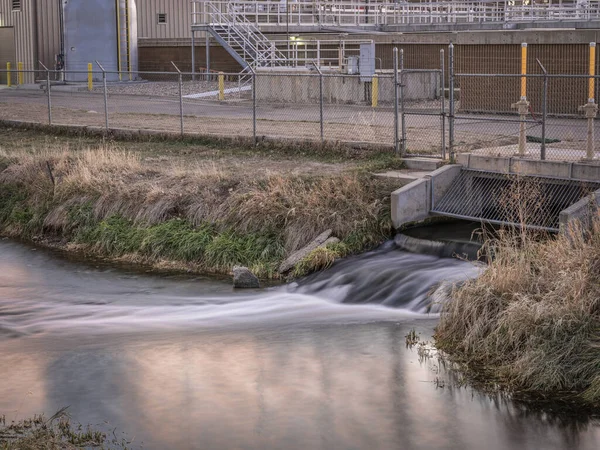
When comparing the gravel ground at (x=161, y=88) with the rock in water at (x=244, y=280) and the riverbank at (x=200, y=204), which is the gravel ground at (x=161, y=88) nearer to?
the riverbank at (x=200, y=204)

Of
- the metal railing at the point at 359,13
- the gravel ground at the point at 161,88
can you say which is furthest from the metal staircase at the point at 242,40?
the gravel ground at the point at 161,88

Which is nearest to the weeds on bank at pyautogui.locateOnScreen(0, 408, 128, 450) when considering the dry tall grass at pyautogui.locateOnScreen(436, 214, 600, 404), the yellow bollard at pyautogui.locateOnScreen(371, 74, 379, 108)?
the dry tall grass at pyautogui.locateOnScreen(436, 214, 600, 404)

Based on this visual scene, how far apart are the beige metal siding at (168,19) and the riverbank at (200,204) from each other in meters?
31.7

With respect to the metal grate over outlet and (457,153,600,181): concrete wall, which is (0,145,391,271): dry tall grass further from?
(457,153,600,181): concrete wall

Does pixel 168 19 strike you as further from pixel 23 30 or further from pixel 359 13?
pixel 359 13

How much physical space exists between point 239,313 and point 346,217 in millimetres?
3476

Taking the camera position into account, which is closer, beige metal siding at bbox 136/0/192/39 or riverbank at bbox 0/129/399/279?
riverbank at bbox 0/129/399/279

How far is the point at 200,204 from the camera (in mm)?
17969

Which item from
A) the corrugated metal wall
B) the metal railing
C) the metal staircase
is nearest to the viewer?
the metal staircase

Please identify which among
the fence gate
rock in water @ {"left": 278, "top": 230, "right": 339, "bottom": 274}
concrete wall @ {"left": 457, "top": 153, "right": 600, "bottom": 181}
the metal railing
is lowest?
rock in water @ {"left": 278, "top": 230, "right": 339, "bottom": 274}

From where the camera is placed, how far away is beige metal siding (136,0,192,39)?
→ 52875mm

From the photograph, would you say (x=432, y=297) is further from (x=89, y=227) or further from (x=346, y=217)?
(x=89, y=227)

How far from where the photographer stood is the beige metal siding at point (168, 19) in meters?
52.9

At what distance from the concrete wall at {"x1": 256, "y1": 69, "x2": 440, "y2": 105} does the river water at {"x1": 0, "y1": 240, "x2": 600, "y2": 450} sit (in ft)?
57.5
